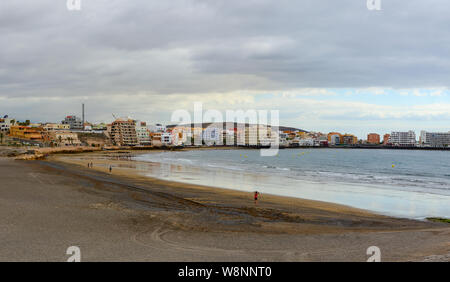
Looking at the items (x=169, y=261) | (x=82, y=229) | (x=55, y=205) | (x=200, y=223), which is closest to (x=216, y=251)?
(x=169, y=261)

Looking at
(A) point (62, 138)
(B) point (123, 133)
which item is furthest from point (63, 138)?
(B) point (123, 133)

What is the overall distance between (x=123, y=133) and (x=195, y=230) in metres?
167

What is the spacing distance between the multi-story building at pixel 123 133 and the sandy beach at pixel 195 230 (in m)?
155

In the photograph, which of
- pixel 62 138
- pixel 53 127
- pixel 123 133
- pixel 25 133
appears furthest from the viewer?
pixel 123 133

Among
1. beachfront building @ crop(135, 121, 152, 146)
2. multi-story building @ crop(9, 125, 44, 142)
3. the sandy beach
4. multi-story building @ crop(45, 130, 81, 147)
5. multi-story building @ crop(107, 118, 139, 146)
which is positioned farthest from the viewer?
beachfront building @ crop(135, 121, 152, 146)

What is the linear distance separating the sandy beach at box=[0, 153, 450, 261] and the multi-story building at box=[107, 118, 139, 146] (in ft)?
508

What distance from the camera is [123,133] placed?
571 feet

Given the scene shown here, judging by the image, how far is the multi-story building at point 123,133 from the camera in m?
174

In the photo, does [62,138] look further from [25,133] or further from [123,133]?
[123,133]

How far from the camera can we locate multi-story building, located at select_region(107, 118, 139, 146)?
174125 mm

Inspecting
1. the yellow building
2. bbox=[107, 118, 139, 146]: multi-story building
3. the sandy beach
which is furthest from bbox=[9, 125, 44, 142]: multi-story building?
the sandy beach

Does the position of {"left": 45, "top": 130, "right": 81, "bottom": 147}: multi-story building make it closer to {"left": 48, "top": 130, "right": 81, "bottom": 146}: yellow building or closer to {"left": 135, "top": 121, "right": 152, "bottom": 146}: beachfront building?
{"left": 48, "top": 130, "right": 81, "bottom": 146}: yellow building

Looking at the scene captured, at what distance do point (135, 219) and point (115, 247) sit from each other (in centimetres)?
467
